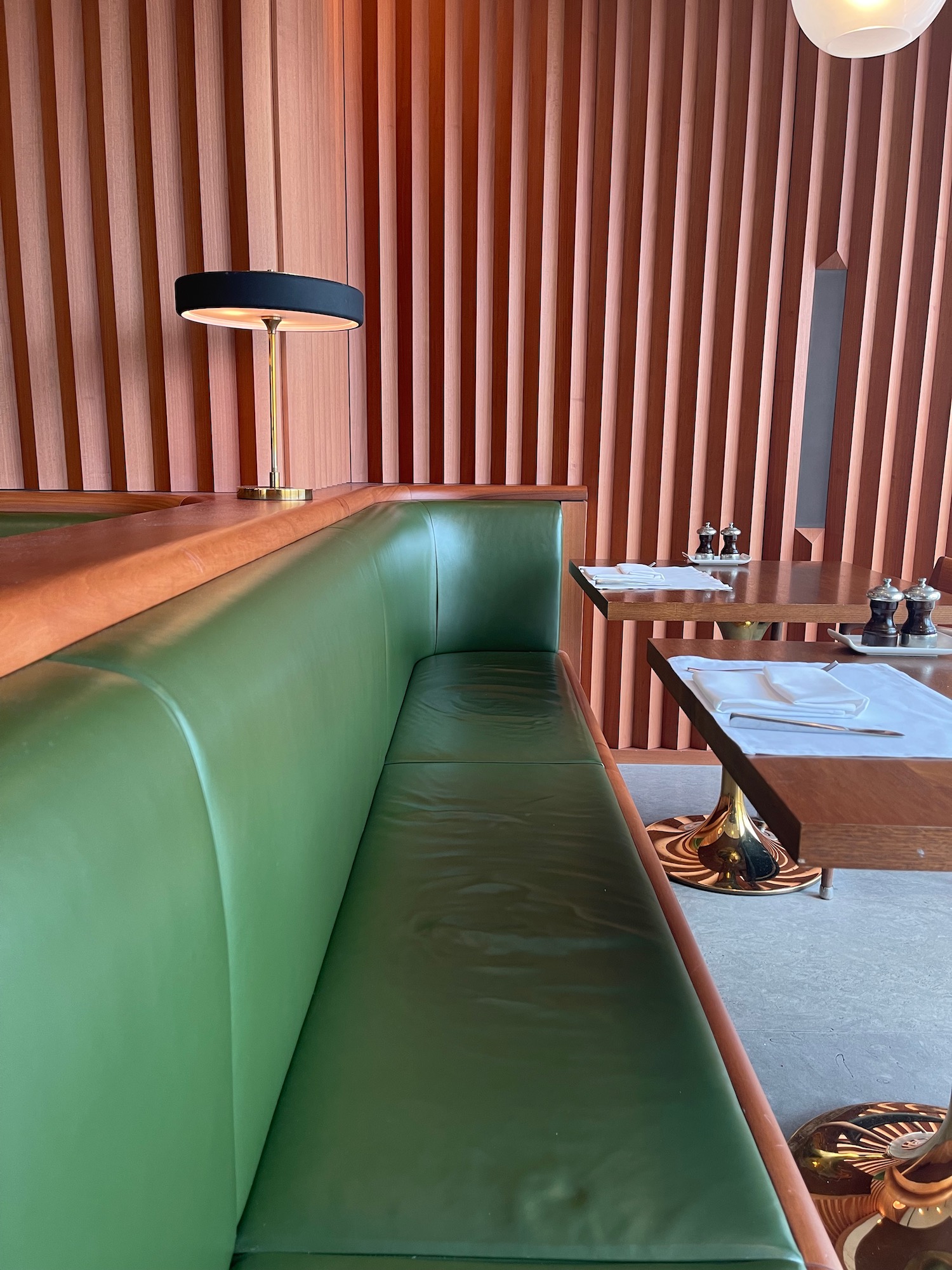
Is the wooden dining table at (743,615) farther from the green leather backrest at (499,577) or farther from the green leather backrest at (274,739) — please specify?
the green leather backrest at (274,739)

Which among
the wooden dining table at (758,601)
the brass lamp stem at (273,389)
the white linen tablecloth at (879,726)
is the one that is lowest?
the wooden dining table at (758,601)

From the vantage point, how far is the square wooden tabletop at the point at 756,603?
190 centimetres

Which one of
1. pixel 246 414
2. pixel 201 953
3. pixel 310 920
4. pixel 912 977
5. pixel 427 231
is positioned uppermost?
pixel 427 231

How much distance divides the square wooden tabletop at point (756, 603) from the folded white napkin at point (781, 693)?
617 millimetres

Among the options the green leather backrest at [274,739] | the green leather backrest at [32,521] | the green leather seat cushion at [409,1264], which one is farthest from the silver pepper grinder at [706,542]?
the green leather seat cushion at [409,1264]

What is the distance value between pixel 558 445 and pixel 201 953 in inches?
120

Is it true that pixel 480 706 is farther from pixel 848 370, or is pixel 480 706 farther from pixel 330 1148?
pixel 848 370

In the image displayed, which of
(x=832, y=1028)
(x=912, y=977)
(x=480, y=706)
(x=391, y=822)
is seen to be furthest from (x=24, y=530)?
(x=912, y=977)

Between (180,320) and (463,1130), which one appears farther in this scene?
(180,320)

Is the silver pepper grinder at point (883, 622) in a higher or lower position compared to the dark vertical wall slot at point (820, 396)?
lower

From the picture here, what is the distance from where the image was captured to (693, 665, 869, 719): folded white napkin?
1.06 metres

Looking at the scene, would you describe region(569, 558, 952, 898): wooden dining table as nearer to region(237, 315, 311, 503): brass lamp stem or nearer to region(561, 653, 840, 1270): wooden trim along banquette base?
region(561, 653, 840, 1270): wooden trim along banquette base

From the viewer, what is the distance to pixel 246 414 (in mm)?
2611

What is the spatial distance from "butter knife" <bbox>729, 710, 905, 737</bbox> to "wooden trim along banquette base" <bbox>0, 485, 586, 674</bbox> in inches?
25.4
